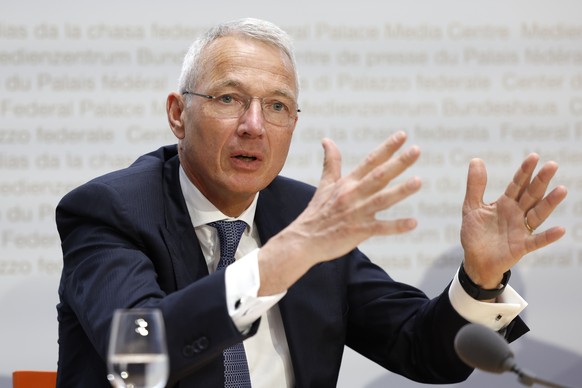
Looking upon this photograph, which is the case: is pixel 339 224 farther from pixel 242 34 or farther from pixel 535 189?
pixel 242 34

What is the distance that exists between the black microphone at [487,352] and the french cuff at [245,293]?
1.50 feet

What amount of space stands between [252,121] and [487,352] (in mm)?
1123

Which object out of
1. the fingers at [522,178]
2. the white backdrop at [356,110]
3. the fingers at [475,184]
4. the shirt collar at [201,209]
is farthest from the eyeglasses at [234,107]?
the white backdrop at [356,110]

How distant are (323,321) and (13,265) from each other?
5.85 ft

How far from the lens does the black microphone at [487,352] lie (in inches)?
65.7

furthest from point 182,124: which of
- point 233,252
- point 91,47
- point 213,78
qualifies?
point 91,47

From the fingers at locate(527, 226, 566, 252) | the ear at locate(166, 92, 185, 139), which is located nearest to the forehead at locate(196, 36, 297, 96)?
the ear at locate(166, 92, 185, 139)

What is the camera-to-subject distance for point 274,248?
1997 millimetres

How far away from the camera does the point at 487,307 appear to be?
248 cm

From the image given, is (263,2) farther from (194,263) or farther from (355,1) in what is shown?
(194,263)

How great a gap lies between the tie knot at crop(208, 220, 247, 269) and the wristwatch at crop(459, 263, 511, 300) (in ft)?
2.11

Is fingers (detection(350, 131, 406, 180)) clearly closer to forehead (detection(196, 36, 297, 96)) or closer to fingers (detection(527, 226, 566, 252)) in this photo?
fingers (detection(527, 226, 566, 252))

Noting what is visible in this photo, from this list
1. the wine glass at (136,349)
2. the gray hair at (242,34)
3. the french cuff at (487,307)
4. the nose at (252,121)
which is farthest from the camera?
the gray hair at (242,34)

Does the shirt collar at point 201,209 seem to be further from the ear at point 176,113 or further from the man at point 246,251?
the ear at point 176,113
